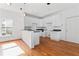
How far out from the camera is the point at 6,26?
2.00 meters

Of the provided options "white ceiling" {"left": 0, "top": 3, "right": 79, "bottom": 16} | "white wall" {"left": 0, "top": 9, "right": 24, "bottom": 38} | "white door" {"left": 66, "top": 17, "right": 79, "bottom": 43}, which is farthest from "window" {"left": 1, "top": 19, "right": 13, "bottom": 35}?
"white door" {"left": 66, "top": 17, "right": 79, "bottom": 43}

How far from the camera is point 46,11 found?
2.20 m

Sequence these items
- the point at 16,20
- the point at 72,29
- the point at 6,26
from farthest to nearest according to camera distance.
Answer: the point at 72,29 < the point at 16,20 < the point at 6,26

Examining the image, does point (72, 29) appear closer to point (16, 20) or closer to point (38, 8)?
point (38, 8)

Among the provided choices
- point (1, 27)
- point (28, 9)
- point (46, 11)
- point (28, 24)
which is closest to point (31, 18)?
point (28, 24)

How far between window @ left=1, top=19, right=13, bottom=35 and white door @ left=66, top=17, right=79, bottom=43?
166 centimetres

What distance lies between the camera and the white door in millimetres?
2348

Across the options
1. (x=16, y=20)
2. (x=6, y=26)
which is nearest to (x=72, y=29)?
(x=16, y=20)

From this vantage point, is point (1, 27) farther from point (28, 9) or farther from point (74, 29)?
point (74, 29)

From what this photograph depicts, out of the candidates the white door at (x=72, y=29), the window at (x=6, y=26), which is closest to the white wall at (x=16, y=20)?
the window at (x=6, y=26)

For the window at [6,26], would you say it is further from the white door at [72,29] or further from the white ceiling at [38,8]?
the white door at [72,29]

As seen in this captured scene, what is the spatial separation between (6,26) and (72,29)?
1889 millimetres

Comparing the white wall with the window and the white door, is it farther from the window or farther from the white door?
the white door

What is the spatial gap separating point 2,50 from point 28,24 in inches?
49.5
